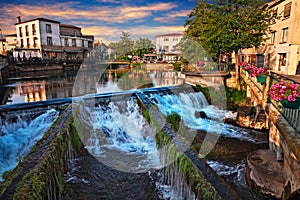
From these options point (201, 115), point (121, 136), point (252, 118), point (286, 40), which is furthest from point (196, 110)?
point (286, 40)

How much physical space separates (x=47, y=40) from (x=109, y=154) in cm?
4538

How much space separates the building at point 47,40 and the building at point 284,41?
3905 cm

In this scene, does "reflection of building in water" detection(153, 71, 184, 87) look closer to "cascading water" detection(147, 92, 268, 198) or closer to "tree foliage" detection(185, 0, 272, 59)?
"cascading water" detection(147, 92, 268, 198)

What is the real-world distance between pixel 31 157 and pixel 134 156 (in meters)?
3.65

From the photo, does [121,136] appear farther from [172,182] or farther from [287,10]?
[287,10]

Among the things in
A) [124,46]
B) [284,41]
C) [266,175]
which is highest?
[124,46]

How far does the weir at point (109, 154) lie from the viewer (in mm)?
3889

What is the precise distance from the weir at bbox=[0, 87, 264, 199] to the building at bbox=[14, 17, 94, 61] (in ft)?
119

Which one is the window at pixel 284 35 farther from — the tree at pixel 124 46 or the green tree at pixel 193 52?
the tree at pixel 124 46

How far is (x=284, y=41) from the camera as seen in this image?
2114cm

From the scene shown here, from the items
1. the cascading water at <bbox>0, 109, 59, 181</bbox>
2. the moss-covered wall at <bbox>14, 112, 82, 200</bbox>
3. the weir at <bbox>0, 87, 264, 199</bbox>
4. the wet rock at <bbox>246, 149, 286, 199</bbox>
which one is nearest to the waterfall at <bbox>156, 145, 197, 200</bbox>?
the weir at <bbox>0, 87, 264, 199</bbox>

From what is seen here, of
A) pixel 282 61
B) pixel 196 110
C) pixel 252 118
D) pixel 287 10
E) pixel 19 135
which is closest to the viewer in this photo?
pixel 19 135

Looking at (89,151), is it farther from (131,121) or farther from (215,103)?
(215,103)

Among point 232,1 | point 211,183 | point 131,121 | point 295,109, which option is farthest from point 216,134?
point 232,1
